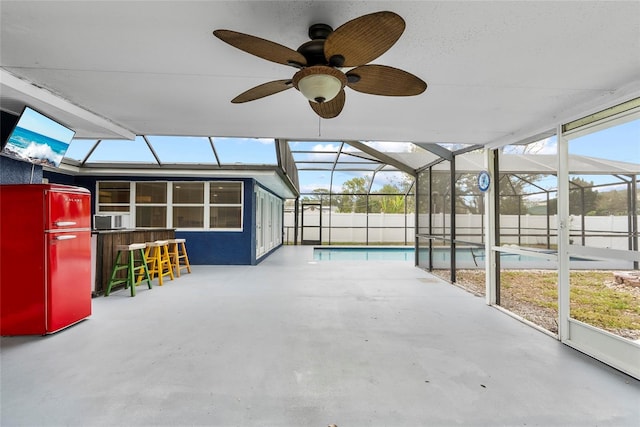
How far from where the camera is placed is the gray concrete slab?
1750 millimetres

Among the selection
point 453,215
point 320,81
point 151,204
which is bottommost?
point 453,215

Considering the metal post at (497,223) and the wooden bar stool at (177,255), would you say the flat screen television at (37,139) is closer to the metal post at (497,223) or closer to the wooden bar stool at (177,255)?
the wooden bar stool at (177,255)

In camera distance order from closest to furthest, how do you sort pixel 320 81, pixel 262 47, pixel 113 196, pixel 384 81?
pixel 262 47, pixel 320 81, pixel 384 81, pixel 113 196

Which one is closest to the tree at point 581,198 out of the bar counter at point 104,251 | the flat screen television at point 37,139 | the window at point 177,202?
the flat screen television at point 37,139

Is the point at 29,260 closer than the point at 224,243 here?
Yes

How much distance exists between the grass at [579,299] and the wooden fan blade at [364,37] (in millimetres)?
3645

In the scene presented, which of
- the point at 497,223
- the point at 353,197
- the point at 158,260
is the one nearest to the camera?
the point at 497,223

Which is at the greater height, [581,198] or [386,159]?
[386,159]

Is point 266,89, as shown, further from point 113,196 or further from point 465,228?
point 113,196

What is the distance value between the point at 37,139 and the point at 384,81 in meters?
3.42

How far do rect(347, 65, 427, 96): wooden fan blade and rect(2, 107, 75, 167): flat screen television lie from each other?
10.2 feet

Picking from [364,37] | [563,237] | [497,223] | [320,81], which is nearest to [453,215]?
[497,223]

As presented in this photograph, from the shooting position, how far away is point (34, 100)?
8.46 feet

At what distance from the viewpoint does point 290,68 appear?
2.17 metres
